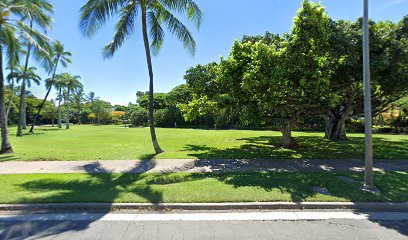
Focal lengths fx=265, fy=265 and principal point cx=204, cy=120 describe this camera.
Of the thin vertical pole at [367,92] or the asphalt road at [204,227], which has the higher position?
the thin vertical pole at [367,92]

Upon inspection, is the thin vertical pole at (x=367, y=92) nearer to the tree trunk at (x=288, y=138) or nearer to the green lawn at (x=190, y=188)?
the green lawn at (x=190, y=188)

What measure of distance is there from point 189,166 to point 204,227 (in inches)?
189

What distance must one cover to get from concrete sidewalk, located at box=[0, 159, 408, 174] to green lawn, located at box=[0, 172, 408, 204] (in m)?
0.74

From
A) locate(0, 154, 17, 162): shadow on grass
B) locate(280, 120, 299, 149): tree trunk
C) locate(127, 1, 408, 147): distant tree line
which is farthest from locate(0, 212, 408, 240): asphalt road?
locate(280, 120, 299, 149): tree trunk

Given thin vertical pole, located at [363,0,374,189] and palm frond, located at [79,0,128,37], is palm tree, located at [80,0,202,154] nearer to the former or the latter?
palm frond, located at [79,0,128,37]

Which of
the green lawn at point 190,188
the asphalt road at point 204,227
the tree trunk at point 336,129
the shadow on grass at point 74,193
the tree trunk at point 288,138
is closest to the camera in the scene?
the asphalt road at point 204,227

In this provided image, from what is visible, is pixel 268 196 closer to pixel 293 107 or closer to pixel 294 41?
pixel 294 41

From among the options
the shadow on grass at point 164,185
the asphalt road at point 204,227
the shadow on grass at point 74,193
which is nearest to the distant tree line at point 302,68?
the shadow on grass at point 164,185

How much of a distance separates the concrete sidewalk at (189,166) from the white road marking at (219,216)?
3422mm

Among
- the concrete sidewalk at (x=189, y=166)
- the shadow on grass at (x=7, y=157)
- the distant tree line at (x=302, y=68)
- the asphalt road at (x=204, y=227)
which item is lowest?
the asphalt road at (x=204, y=227)

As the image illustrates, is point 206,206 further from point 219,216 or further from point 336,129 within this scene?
point 336,129

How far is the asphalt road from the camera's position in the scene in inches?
174

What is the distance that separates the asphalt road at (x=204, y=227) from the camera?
4.42 m

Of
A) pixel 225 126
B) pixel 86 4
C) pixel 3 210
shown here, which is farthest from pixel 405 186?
pixel 225 126
